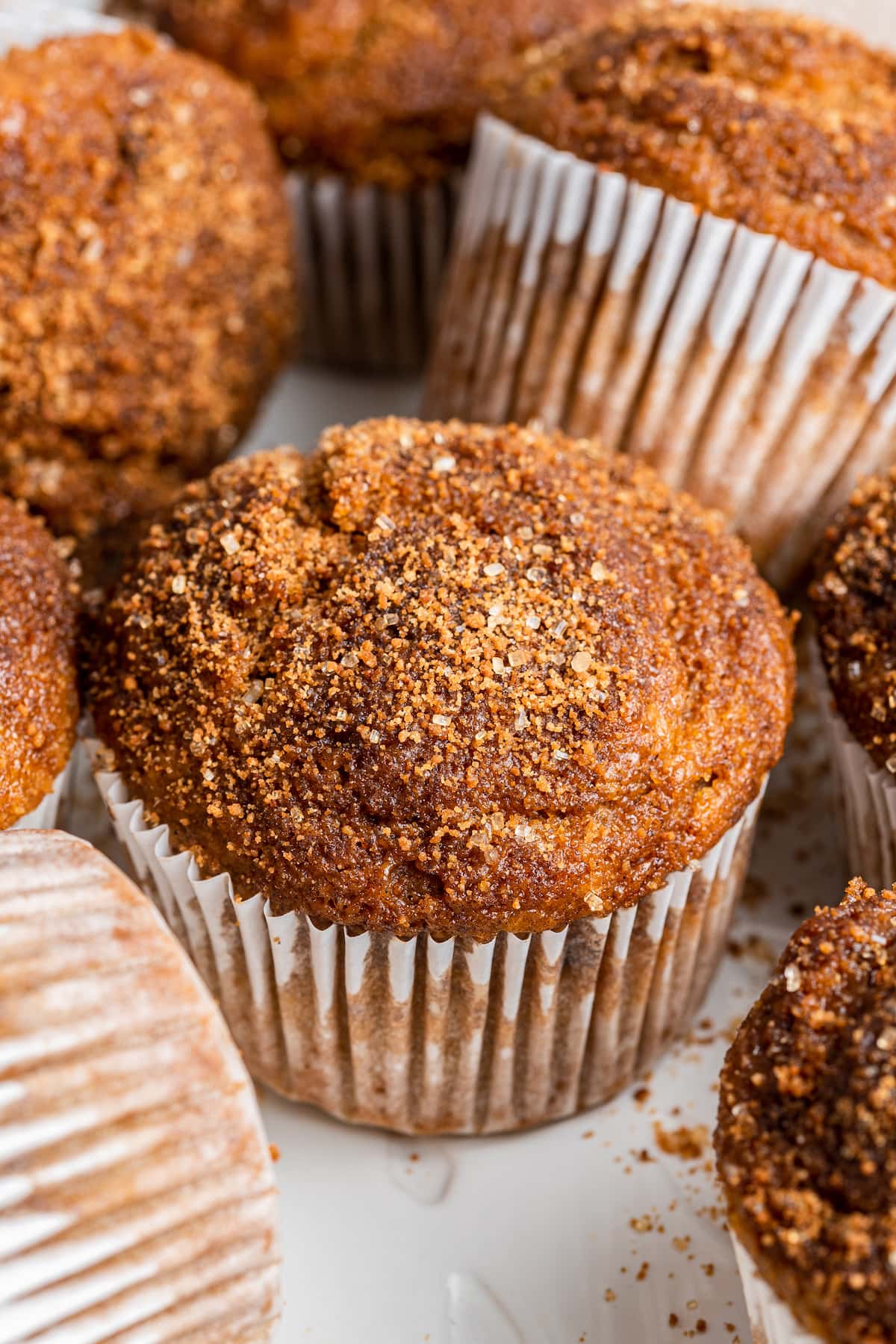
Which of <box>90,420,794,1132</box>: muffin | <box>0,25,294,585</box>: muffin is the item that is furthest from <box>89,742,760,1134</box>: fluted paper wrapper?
<box>0,25,294,585</box>: muffin

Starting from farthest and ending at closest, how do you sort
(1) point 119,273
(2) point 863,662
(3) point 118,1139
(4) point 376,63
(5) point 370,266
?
(5) point 370,266
(4) point 376,63
(1) point 119,273
(2) point 863,662
(3) point 118,1139

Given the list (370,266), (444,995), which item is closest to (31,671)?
(444,995)

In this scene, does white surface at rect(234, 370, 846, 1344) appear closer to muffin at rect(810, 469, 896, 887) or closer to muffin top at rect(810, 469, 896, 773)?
muffin at rect(810, 469, 896, 887)

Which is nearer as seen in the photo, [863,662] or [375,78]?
[863,662]


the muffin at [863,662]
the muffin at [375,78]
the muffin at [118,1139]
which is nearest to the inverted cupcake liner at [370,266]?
the muffin at [375,78]

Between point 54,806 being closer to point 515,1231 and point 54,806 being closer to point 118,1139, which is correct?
point 118,1139

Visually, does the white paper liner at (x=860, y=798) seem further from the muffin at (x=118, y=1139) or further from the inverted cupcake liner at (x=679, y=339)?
the muffin at (x=118, y=1139)
